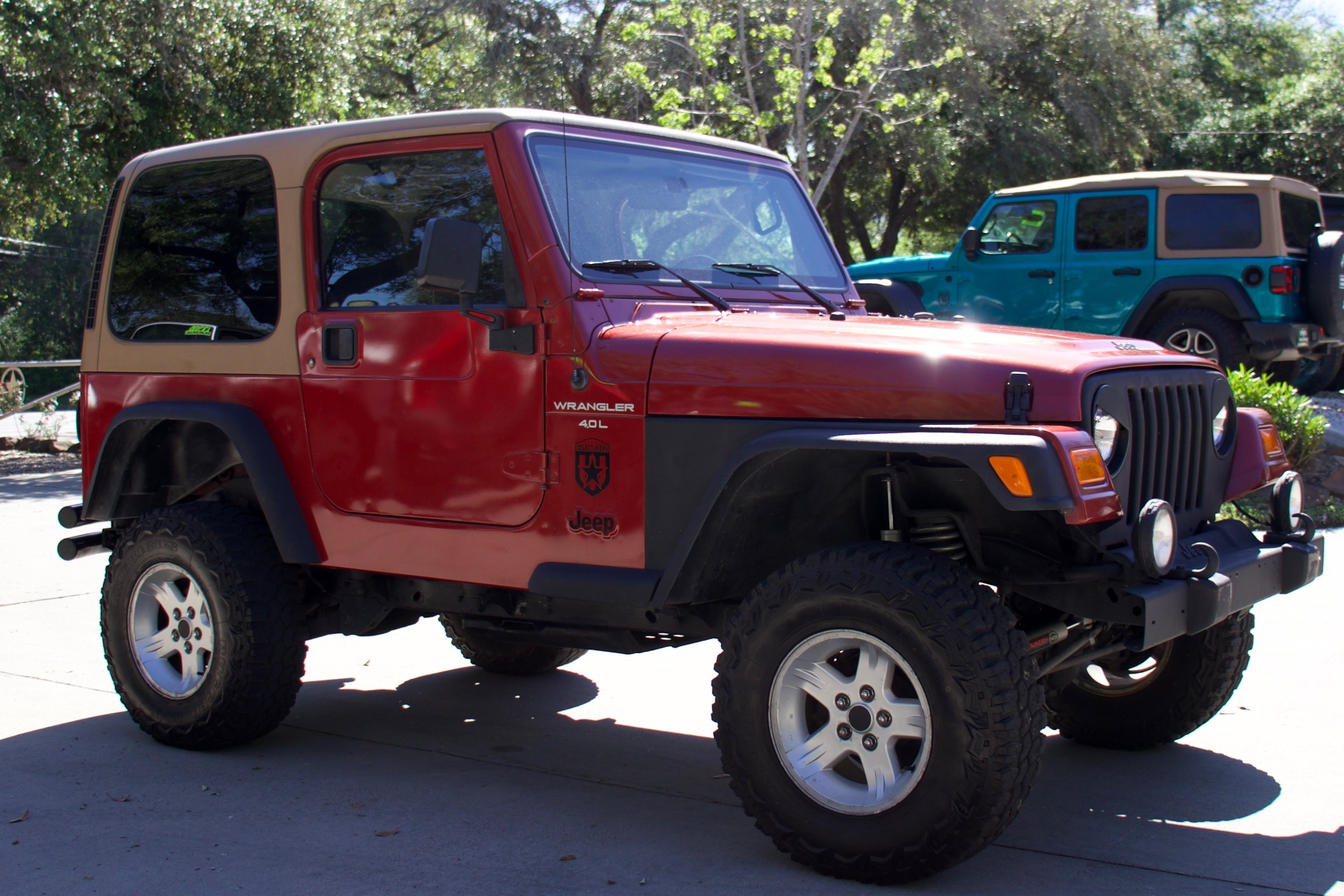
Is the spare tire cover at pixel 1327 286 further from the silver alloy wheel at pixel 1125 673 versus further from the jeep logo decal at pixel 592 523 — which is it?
the jeep logo decal at pixel 592 523

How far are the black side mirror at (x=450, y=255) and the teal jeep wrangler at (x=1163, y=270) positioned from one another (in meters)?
8.90

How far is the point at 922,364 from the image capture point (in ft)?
11.8

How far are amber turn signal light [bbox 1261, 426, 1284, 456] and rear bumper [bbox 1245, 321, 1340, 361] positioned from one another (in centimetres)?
741

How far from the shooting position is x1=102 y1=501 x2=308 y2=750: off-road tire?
4809 millimetres

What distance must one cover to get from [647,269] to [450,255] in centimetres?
67

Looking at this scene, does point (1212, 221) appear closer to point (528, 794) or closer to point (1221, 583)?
point (1221, 583)

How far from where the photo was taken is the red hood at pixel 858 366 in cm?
355

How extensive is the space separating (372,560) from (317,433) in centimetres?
50

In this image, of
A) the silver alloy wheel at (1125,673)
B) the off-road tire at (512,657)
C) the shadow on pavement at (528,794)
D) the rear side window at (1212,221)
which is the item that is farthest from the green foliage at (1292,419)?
the off-road tire at (512,657)

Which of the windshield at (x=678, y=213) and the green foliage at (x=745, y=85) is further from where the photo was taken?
the green foliage at (x=745, y=85)

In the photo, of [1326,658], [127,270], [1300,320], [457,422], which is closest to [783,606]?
[457,422]

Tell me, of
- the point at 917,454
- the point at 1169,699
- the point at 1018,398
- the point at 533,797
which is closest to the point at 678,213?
the point at 917,454

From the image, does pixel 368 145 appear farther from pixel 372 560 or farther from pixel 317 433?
pixel 372 560

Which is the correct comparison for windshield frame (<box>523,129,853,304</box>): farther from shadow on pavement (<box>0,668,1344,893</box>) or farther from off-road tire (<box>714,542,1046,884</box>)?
shadow on pavement (<box>0,668,1344,893</box>)
